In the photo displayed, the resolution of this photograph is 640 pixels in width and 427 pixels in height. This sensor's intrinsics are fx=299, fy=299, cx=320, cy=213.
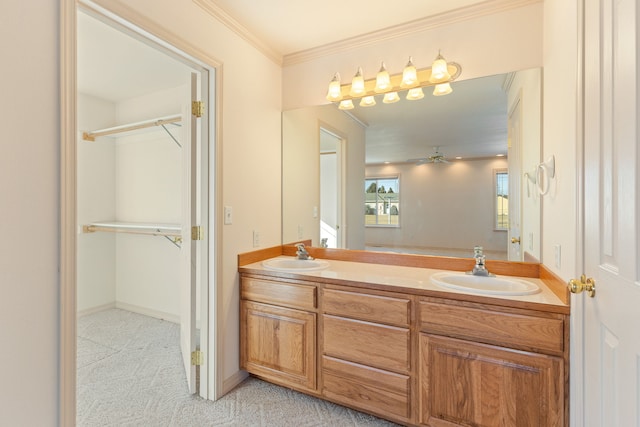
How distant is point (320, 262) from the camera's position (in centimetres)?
231

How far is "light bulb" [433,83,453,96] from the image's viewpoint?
6.62 ft

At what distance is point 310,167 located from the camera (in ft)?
8.75

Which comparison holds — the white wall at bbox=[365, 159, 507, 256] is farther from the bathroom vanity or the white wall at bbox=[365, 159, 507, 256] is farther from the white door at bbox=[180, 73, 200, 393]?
the white door at bbox=[180, 73, 200, 393]

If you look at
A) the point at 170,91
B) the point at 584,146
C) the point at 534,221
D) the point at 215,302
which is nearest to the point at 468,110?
the point at 534,221

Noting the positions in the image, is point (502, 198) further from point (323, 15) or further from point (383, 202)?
point (323, 15)

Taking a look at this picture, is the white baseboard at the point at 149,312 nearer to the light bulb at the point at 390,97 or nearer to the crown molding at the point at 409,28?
the crown molding at the point at 409,28

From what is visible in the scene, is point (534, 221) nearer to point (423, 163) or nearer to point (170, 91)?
point (423, 163)

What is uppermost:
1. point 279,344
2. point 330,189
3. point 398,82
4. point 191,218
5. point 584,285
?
point 398,82

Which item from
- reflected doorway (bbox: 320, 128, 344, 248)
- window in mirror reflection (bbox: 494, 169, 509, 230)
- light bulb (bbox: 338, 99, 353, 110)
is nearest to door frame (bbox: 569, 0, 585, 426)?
window in mirror reflection (bbox: 494, 169, 509, 230)

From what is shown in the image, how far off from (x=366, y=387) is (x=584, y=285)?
3.93 ft

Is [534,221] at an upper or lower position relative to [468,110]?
lower

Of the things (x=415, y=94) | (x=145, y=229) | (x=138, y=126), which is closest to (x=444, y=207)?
(x=415, y=94)

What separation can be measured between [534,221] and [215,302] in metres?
2.04

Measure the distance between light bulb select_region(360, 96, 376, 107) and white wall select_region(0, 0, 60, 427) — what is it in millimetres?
1792
